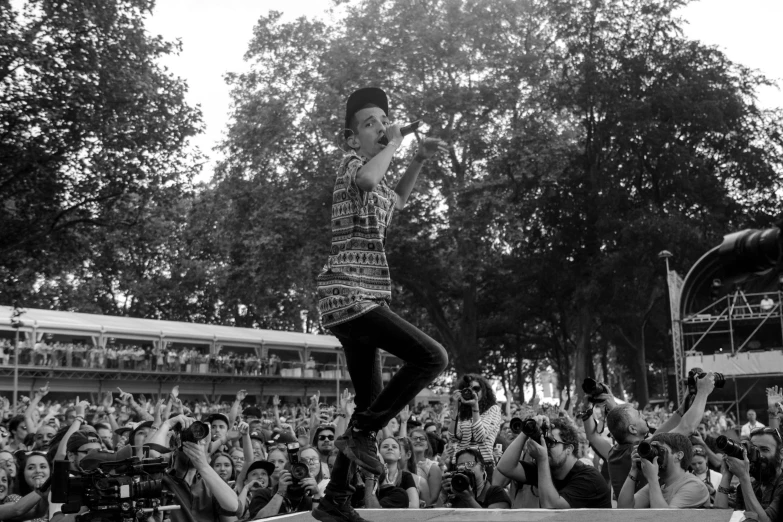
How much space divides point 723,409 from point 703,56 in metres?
11.9

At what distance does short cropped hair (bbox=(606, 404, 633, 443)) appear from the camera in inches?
251

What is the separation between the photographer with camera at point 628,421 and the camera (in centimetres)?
617

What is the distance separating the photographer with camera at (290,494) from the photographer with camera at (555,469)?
1358 mm

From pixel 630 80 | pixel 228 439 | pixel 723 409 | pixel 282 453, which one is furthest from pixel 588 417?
pixel 630 80

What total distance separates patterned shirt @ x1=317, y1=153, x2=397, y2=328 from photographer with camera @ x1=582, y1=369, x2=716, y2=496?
96.7 inches

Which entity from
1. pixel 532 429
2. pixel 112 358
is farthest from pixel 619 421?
pixel 112 358

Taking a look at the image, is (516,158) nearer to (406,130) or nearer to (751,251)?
(751,251)

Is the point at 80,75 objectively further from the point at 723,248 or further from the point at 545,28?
the point at 545,28

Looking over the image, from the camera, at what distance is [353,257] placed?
14.7ft

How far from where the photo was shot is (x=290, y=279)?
3212 cm

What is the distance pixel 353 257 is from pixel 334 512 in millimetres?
1319

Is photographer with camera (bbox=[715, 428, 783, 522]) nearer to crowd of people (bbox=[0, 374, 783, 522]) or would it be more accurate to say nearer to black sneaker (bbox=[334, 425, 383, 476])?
crowd of people (bbox=[0, 374, 783, 522])

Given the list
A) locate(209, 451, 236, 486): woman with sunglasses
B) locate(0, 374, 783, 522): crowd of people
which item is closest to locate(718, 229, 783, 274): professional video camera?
locate(0, 374, 783, 522): crowd of people

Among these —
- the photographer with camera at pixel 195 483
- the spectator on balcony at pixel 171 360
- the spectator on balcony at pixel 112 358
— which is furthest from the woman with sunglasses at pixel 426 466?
the spectator on balcony at pixel 171 360
